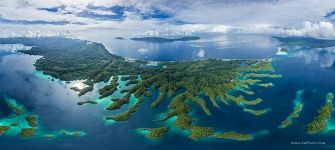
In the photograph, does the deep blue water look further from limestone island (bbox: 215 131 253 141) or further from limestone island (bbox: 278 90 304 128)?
limestone island (bbox: 215 131 253 141)

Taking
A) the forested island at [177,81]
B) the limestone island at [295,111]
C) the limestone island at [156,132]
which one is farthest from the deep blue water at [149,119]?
the forested island at [177,81]

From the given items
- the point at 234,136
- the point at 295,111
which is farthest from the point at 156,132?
the point at 295,111

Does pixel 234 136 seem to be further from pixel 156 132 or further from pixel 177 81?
pixel 177 81

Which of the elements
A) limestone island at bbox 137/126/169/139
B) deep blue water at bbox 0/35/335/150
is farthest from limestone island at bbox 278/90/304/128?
limestone island at bbox 137/126/169/139

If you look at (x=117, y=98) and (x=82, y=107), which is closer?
(x=82, y=107)

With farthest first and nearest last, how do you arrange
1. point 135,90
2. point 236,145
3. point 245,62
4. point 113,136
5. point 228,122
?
point 245,62
point 135,90
point 228,122
point 113,136
point 236,145

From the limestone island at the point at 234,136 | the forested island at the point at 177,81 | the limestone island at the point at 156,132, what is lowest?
the limestone island at the point at 234,136

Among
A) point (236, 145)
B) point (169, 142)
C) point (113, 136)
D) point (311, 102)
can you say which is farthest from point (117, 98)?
point (311, 102)

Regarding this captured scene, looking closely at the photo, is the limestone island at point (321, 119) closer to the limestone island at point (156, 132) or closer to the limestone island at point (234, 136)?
the limestone island at point (234, 136)

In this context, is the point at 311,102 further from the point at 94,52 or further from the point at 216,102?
the point at 94,52
